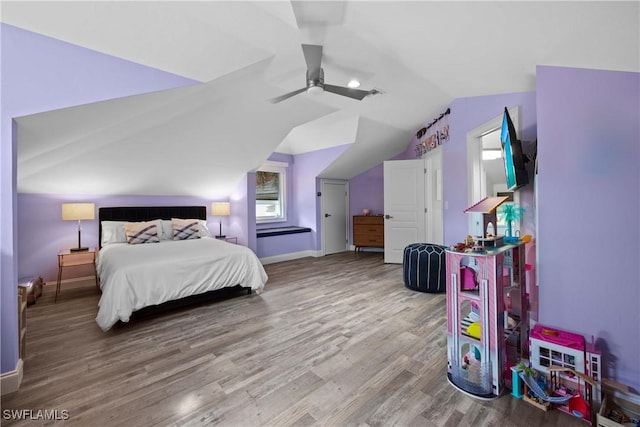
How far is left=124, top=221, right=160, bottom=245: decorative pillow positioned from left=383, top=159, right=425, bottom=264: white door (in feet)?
13.3

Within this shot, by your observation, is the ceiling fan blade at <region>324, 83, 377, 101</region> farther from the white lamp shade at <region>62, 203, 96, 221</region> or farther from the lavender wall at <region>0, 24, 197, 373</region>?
the white lamp shade at <region>62, 203, 96, 221</region>

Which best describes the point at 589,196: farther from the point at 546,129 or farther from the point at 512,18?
the point at 512,18

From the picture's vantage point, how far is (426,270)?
358cm

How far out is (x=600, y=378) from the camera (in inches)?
60.2

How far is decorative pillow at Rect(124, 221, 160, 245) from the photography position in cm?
398

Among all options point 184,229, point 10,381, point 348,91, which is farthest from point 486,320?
point 184,229

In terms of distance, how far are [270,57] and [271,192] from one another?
4013 mm

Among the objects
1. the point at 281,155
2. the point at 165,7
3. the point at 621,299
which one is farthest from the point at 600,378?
the point at 281,155

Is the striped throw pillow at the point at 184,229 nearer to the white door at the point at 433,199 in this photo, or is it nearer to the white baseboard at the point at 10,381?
the white baseboard at the point at 10,381

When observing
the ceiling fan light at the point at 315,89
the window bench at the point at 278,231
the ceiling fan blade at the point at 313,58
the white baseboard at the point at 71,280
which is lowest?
the white baseboard at the point at 71,280

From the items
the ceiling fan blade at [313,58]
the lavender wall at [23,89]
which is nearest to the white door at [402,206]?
the ceiling fan blade at [313,58]

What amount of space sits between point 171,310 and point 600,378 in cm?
368

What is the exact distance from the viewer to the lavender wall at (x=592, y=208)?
5.08 feet

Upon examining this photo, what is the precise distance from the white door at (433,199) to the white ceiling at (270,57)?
1.12 metres
